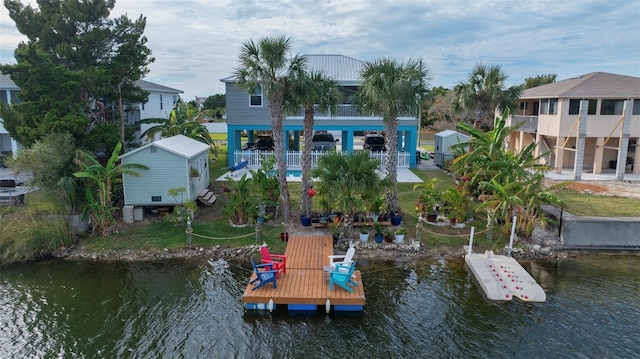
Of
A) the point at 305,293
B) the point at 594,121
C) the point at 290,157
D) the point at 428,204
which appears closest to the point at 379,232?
the point at 428,204

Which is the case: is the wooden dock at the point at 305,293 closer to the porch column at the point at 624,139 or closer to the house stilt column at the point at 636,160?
the porch column at the point at 624,139

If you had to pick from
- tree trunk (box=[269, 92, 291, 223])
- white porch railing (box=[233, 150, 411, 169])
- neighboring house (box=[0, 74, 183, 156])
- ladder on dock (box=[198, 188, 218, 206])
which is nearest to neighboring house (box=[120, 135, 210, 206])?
ladder on dock (box=[198, 188, 218, 206])

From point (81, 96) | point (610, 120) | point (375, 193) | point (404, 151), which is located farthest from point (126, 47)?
point (610, 120)

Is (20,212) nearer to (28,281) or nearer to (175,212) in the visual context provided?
(28,281)

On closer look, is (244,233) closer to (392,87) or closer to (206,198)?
(206,198)

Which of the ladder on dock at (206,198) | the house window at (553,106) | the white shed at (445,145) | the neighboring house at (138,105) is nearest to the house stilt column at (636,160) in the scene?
the house window at (553,106)
